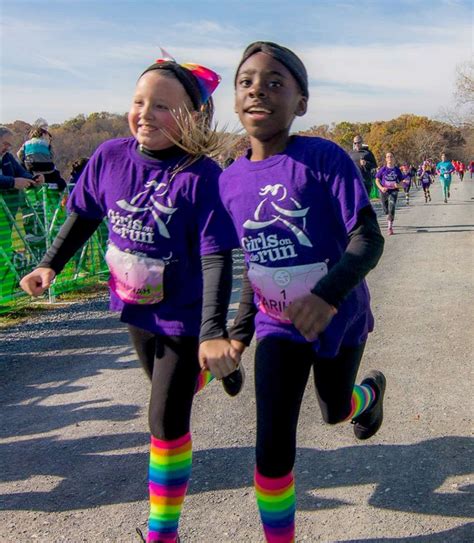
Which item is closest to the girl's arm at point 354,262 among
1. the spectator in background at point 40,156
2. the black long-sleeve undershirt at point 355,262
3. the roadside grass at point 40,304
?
the black long-sleeve undershirt at point 355,262

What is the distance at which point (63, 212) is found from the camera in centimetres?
875

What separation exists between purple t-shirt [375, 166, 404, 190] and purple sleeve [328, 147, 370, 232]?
14.8m

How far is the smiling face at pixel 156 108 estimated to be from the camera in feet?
8.79

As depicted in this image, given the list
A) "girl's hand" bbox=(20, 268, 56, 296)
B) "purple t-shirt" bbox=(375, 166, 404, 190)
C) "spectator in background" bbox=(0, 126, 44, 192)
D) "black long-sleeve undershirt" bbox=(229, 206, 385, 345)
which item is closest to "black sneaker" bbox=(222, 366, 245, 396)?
"black long-sleeve undershirt" bbox=(229, 206, 385, 345)

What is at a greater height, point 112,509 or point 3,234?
point 3,234

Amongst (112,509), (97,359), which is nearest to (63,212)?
(97,359)

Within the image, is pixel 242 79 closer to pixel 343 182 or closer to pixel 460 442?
pixel 343 182

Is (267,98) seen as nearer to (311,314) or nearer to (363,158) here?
(311,314)

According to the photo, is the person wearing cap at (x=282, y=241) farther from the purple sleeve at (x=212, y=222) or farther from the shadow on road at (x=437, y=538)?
the shadow on road at (x=437, y=538)

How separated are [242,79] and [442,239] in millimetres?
12745

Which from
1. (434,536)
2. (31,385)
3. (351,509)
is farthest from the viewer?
(31,385)

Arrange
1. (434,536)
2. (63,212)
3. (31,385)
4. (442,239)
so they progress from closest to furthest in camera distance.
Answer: (434,536) < (31,385) < (63,212) < (442,239)

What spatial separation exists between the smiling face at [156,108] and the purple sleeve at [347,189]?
2.28 feet

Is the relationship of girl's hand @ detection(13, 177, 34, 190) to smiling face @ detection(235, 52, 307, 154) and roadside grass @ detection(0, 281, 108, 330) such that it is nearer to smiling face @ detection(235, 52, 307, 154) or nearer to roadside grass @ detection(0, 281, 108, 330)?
roadside grass @ detection(0, 281, 108, 330)
